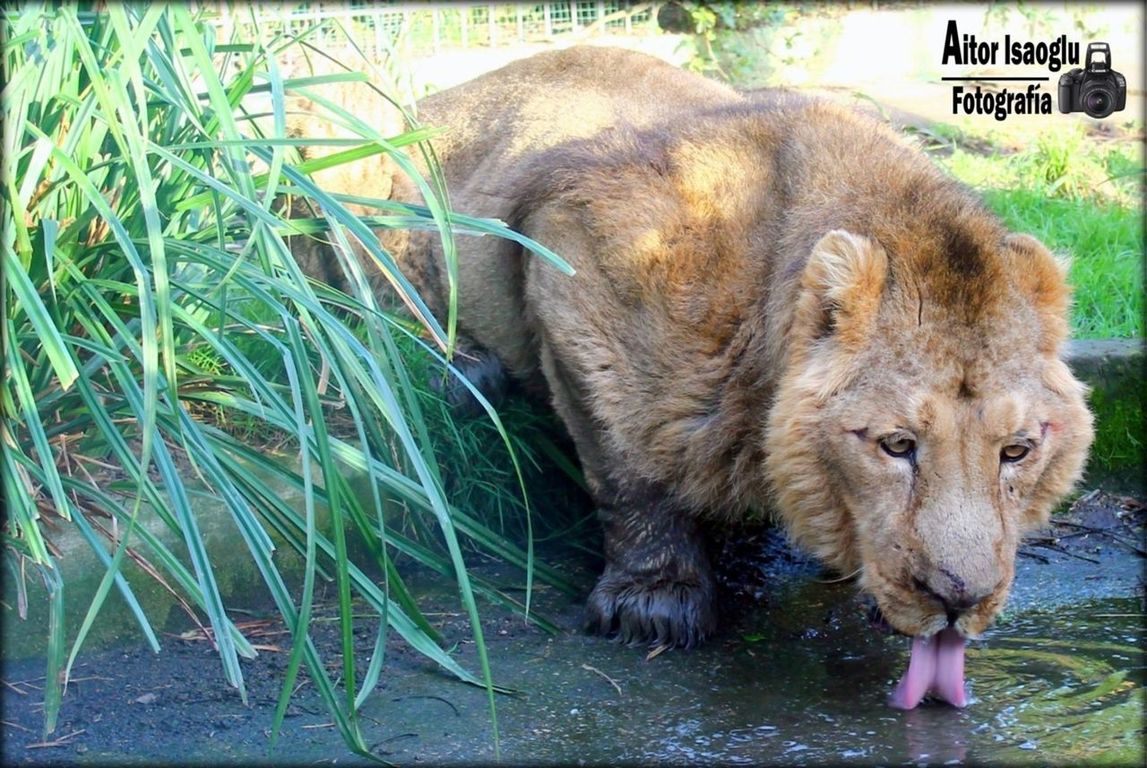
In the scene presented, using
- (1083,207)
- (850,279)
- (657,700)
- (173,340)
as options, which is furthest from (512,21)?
(657,700)

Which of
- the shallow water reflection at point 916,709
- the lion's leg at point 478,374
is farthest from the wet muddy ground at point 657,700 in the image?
the lion's leg at point 478,374

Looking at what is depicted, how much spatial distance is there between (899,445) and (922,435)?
0.07m

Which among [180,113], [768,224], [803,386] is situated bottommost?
[803,386]

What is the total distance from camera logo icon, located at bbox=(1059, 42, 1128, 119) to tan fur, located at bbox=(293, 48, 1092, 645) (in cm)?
414

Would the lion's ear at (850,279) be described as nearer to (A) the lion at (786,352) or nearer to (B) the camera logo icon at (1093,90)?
(A) the lion at (786,352)

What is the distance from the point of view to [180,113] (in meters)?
3.89

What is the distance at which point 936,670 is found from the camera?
11.6ft

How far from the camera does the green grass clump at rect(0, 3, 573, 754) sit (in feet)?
10.2

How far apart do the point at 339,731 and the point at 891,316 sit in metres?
1.67

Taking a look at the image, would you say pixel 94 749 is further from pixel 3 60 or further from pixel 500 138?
pixel 500 138

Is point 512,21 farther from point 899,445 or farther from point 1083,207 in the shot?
point 899,445

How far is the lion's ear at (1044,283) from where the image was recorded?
3.63 meters

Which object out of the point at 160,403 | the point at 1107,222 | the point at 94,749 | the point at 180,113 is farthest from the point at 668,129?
the point at 1107,222

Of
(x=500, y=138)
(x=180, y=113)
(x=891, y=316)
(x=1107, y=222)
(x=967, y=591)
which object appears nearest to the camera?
(x=967, y=591)
